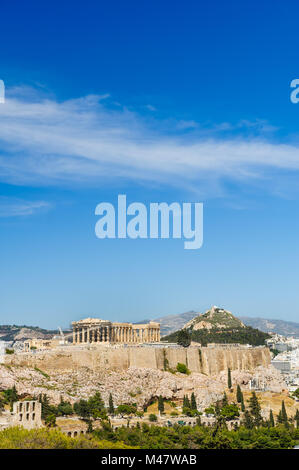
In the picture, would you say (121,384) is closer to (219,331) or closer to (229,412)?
(229,412)

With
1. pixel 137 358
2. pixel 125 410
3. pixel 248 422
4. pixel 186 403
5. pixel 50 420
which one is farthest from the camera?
pixel 137 358

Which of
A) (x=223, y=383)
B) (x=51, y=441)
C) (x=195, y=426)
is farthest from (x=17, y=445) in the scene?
(x=223, y=383)

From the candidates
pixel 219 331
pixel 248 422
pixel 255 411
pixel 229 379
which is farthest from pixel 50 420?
pixel 219 331

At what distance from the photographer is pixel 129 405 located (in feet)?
205

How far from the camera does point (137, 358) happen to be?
73.9 meters

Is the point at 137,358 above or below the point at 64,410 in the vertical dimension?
above

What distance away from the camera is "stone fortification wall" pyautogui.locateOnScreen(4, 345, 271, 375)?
6738cm

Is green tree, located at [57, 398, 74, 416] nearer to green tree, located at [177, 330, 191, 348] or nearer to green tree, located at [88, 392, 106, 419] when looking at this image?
green tree, located at [88, 392, 106, 419]

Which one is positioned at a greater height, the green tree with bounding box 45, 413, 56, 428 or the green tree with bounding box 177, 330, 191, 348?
the green tree with bounding box 177, 330, 191, 348

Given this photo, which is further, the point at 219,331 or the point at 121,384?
the point at 219,331

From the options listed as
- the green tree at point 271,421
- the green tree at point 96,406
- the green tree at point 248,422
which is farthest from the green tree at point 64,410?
the green tree at point 271,421

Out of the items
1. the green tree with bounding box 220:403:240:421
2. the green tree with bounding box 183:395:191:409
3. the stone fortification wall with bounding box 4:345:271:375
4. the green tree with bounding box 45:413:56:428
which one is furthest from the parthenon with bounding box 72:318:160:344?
the green tree with bounding box 45:413:56:428

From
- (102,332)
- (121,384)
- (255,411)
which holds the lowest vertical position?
(255,411)
